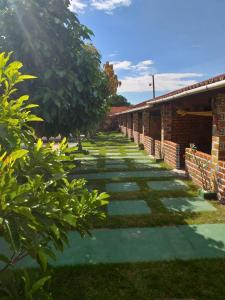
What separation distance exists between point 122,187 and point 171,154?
3.66 m

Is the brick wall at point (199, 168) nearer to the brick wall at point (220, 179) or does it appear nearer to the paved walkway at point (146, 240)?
the brick wall at point (220, 179)

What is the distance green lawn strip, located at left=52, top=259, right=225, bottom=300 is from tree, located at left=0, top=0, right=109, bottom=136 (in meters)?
4.26

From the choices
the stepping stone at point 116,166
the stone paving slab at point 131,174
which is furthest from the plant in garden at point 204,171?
the stepping stone at point 116,166

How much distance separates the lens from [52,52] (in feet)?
27.0

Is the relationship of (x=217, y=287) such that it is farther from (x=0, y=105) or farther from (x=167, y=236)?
(x=0, y=105)

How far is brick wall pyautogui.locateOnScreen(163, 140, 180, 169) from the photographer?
11.1m

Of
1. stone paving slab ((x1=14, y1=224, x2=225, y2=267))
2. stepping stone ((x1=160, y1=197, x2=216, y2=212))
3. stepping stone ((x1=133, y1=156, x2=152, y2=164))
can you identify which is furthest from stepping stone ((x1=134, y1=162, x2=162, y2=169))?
stone paving slab ((x1=14, y1=224, x2=225, y2=267))

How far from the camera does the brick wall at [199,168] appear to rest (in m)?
7.86

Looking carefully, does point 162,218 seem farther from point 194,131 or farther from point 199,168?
point 194,131

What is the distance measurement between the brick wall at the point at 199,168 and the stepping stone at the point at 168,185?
1.47 ft

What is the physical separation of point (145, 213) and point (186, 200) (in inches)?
58.0

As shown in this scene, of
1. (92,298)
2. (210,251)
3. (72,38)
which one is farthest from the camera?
(72,38)

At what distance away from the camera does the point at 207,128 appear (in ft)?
40.1

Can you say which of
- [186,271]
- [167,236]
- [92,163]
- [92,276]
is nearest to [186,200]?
[167,236]
